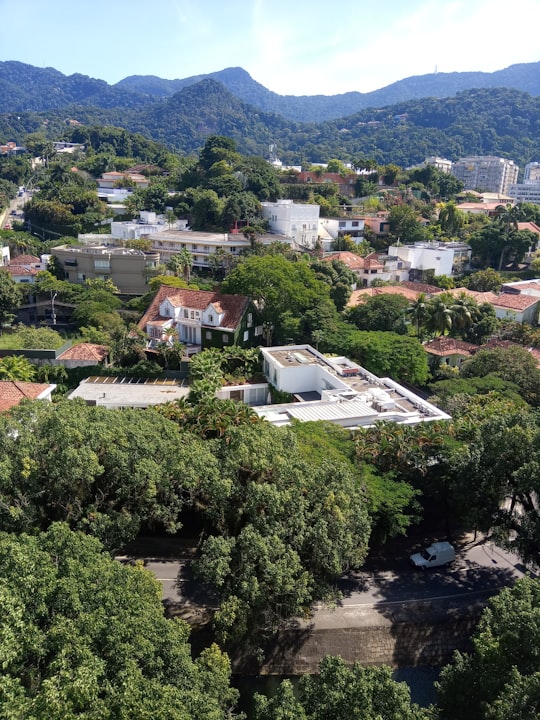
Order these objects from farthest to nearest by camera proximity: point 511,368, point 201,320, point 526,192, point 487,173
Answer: point 487,173 < point 526,192 < point 201,320 < point 511,368

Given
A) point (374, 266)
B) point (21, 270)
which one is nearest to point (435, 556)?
point (374, 266)

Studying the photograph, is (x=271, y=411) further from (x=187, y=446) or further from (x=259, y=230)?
(x=259, y=230)

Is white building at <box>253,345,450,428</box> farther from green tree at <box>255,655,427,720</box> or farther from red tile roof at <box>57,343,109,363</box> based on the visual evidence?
green tree at <box>255,655,427,720</box>

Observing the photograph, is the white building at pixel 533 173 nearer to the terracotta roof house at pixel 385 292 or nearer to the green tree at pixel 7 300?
the terracotta roof house at pixel 385 292

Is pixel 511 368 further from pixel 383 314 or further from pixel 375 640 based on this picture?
pixel 375 640

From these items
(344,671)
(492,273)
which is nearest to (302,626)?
(344,671)

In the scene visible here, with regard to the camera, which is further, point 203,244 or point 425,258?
point 425,258

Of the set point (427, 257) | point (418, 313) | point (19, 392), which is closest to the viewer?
point (19, 392)
